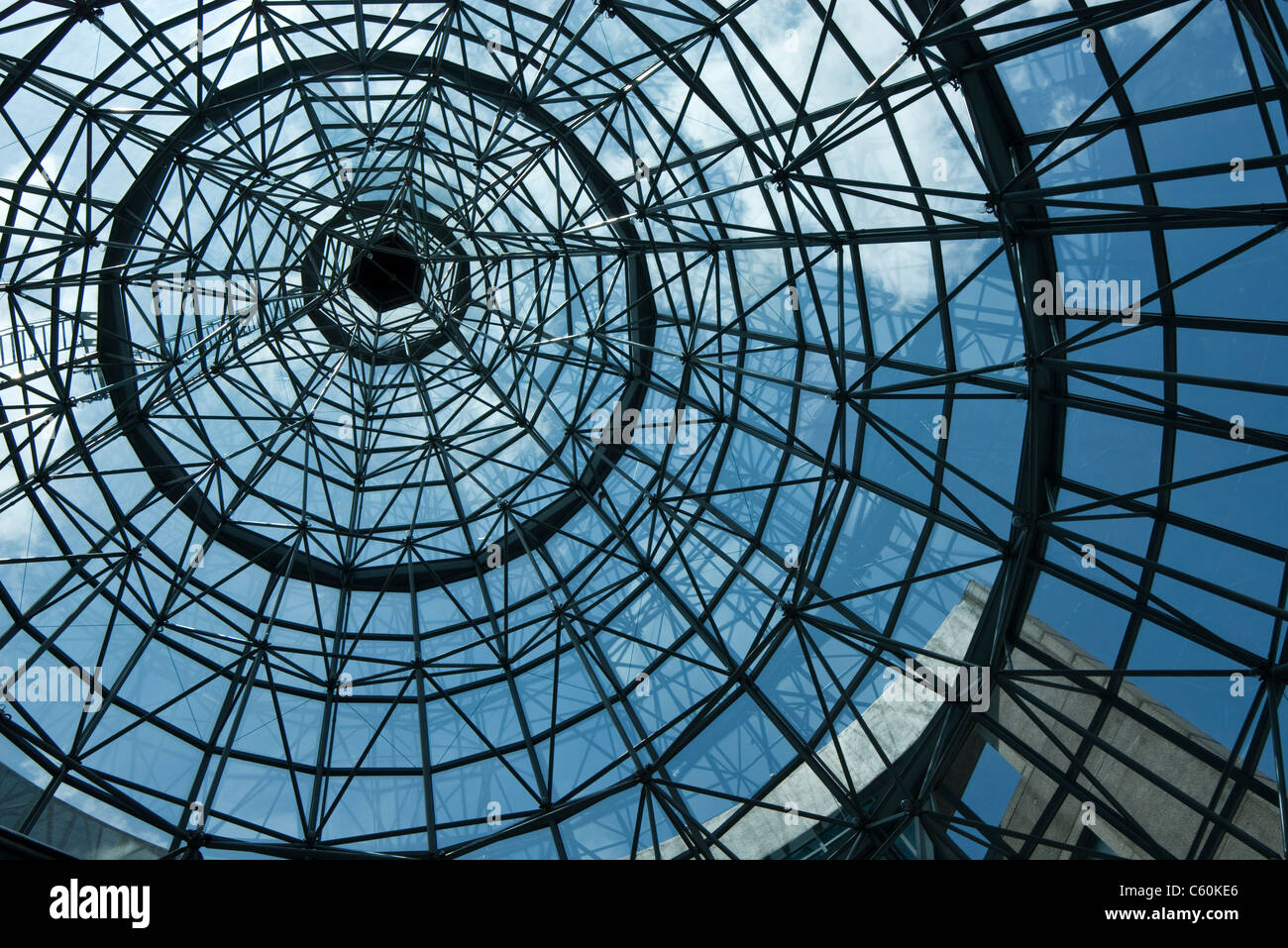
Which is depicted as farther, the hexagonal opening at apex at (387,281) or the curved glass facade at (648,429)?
the hexagonal opening at apex at (387,281)

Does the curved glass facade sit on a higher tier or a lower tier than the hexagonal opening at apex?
lower

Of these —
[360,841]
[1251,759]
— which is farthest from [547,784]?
[1251,759]

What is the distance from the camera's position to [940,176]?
1720 centimetres

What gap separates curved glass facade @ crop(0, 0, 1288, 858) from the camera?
15938 millimetres

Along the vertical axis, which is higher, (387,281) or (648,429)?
(387,281)

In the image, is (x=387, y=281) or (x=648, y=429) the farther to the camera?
(x=387, y=281)

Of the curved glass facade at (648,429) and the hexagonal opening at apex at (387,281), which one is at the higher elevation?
the hexagonal opening at apex at (387,281)

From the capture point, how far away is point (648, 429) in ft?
84.8

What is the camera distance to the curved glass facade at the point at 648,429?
1594 centimetres

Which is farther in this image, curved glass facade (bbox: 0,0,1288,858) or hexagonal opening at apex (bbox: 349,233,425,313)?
hexagonal opening at apex (bbox: 349,233,425,313)
